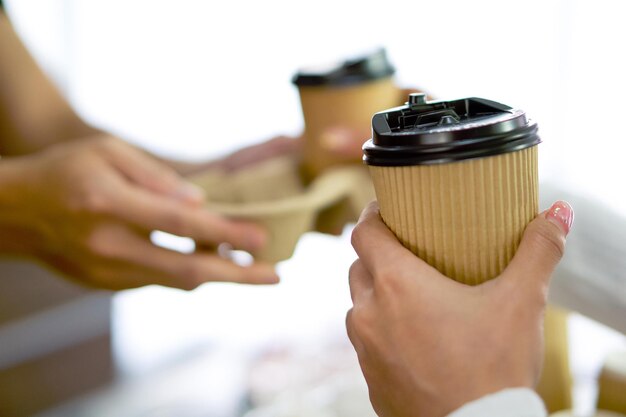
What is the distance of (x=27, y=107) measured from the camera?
1.14 meters

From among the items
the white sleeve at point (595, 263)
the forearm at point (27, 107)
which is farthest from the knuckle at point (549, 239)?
the forearm at point (27, 107)

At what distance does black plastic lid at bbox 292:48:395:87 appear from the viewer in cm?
71

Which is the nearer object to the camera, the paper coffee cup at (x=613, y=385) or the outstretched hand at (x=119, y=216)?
Result: the paper coffee cup at (x=613, y=385)

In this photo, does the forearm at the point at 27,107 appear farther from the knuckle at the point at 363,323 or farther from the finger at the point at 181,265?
the knuckle at the point at 363,323

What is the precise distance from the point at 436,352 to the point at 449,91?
1.55 meters

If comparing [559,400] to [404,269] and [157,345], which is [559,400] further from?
[157,345]

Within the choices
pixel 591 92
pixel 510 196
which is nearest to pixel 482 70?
pixel 591 92

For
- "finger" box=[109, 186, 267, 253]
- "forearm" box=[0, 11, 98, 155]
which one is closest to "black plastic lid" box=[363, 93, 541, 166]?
"finger" box=[109, 186, 267, 253]

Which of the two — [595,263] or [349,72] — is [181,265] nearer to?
[349,72]

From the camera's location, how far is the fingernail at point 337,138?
729 millimetres

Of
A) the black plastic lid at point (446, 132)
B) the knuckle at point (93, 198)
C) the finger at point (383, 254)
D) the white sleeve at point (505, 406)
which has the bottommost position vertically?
the knuckle at point (93, 198)

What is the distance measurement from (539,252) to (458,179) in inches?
2.2

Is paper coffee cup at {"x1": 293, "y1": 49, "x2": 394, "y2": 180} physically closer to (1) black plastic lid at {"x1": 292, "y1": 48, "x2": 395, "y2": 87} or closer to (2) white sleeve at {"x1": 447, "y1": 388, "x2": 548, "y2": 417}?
(1) black plastic lid at {"x1": 292, "y1": 48, "x2": 395, "y2": 87}

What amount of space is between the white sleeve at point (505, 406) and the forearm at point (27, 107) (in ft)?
3.07
